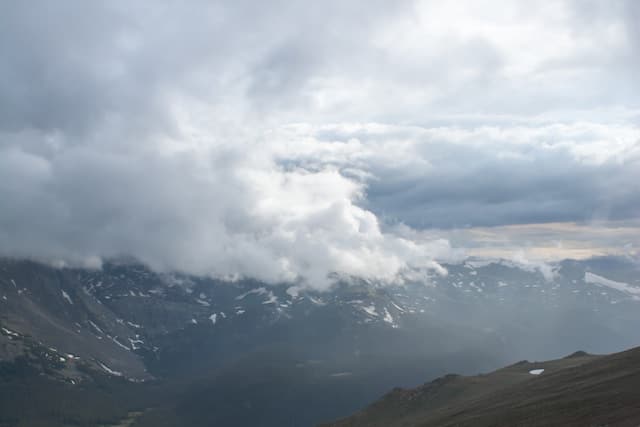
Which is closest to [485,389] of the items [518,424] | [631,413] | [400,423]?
[400,423]

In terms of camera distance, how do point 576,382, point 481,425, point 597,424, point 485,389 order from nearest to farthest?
point 597,424 < point 481,425 < point 576,382 < point 485,389

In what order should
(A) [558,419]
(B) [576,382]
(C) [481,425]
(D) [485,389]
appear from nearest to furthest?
1. (A) [558,419]
2. (C) [481,425]
3. (B) [576,382]
4. (D) [485,389]

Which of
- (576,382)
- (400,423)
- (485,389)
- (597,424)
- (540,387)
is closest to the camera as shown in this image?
(597,424)

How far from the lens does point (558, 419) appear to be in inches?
3831

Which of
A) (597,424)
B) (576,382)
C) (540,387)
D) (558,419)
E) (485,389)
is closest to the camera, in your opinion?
(597,424)

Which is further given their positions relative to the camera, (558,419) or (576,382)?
(576,382)

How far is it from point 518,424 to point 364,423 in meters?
101

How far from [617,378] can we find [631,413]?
33.9m

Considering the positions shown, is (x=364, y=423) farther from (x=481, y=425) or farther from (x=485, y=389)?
(x=481, y=425)

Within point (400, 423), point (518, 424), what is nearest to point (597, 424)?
point (518, 424)

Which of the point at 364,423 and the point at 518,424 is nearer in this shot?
the point at 518,424

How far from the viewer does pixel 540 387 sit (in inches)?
5581

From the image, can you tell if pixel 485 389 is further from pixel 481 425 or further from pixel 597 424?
pixel 597 424

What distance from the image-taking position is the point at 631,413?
85.9 m
